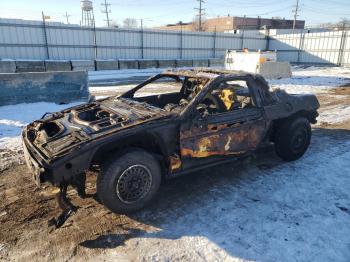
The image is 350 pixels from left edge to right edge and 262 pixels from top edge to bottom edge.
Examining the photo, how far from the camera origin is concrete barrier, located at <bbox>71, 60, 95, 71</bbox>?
20.9 meters

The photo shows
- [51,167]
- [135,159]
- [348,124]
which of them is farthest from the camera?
[348,124]

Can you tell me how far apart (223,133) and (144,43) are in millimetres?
23371

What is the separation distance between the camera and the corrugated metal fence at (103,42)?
2041 centimetres

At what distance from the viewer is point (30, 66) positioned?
1933cm

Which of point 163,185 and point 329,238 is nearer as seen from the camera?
point 329,238

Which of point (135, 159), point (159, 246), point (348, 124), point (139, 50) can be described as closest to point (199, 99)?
point (135, 159)

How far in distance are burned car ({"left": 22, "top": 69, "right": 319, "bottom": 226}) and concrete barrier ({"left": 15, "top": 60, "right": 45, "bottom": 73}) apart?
52.1 ft

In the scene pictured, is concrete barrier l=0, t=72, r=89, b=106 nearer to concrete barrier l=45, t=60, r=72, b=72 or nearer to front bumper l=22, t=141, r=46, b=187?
front bumper l=22, t=141, r=46, b=187

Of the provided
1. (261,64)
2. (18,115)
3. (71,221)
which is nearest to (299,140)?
(71,221)

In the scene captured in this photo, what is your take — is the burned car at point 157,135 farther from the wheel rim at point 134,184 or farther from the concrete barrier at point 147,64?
the concrete barrier at point 147,64

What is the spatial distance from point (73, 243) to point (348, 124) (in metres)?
7.27

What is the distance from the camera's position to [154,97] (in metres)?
5.21

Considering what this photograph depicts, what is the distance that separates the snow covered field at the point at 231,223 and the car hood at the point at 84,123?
93cm

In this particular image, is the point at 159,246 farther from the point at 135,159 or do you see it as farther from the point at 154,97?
the point at 154,97
